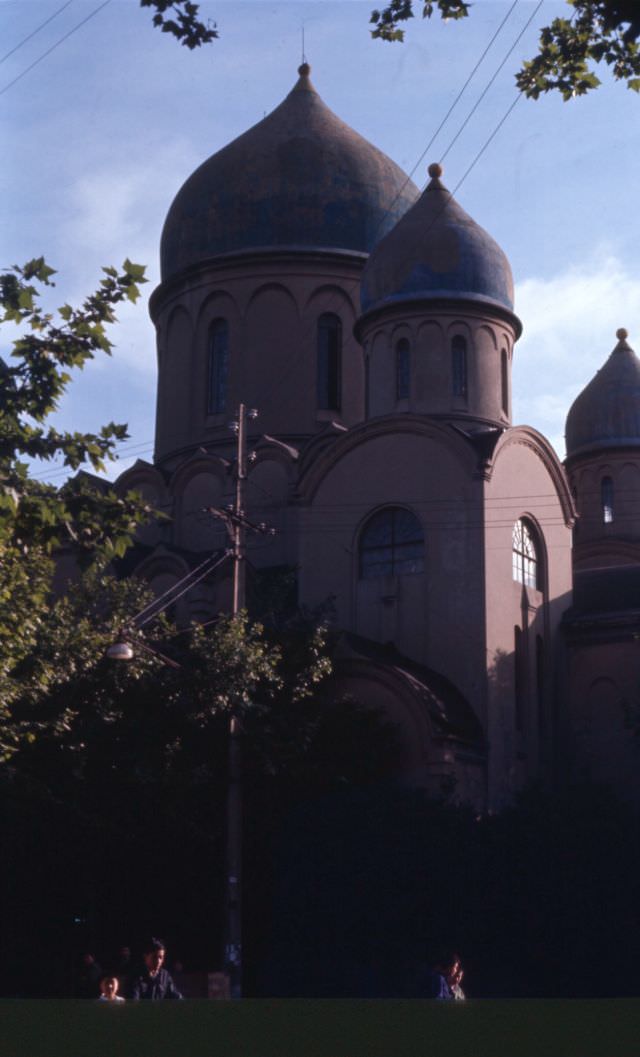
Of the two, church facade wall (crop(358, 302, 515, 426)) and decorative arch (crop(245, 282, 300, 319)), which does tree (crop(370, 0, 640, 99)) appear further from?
decorative arch (crop(245, 282, 300, 319))

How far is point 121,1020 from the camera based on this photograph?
5.98ft

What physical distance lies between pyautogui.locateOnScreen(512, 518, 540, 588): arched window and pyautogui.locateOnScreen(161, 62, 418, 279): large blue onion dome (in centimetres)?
822

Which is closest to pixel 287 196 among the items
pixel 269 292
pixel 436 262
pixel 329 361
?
pixel 269 292

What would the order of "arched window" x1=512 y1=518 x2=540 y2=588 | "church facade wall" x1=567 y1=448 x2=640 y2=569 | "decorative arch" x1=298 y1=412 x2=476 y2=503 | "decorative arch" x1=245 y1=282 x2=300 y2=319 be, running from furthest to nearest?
"church facade wall" x1=567 y1=448 x2=640 y2=569, "decorative arch" x1=245 y1=282 x2=300 y2=319, "arched window" x1=512 y1=518 x2=540 y2=588, "decorative arch" x1=298 y1=412 x2=476 y2=503

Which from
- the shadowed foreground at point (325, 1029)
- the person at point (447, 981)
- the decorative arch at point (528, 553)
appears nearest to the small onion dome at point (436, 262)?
the decorative arch at point (528, 553)

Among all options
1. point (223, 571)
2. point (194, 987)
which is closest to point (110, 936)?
point (194, 987)

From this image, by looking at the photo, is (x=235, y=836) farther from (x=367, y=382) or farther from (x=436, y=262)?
(x=436, y=262)

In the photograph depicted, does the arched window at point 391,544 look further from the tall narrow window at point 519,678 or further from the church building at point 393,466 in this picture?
the tall narrow window at point 519,678

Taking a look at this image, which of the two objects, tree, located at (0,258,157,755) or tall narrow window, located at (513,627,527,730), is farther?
tall narrow window, located at (513,627,527,730)

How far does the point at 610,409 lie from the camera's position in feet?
112

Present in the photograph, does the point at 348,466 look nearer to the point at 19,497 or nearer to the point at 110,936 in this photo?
the point at 110,936

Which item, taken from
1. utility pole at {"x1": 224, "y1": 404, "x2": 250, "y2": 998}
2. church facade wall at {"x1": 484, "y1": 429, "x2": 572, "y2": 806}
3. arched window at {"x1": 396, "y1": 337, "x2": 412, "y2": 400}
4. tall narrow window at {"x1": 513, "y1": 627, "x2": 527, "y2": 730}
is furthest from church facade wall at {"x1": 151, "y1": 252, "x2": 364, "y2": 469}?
utility pole at {"x1": 224, "y1": 404, "x2": 250, "y2": 998}

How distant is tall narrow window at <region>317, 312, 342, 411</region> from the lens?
30078 mm

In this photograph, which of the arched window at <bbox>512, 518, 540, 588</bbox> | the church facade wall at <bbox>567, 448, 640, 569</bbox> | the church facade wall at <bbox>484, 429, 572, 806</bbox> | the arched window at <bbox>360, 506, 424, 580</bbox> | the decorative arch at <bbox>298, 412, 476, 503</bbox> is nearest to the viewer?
the church facade wall at <bbox>484, 429, 572, 806</bbox>
